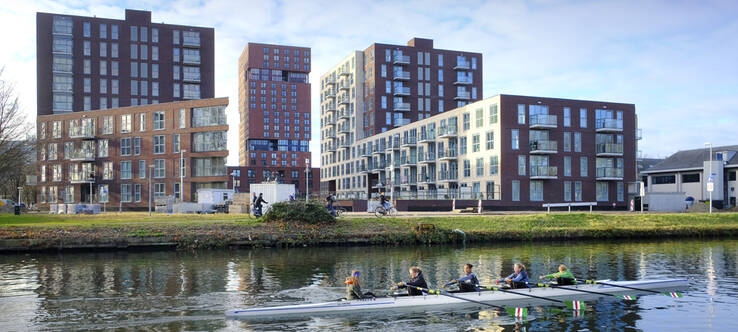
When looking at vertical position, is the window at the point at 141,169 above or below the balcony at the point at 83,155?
below

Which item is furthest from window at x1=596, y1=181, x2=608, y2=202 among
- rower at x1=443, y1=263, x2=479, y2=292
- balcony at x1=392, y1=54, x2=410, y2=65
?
rower at x1=443, y1=263, x2=479, y2=292

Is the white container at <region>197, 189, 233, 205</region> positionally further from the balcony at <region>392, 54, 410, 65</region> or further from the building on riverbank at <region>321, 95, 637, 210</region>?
the balcony at <region>392, 54, 410, 65</region>

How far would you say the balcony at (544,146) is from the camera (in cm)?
7069

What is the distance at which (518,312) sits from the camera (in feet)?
61.4

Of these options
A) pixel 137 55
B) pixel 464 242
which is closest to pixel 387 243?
pixel 464 242

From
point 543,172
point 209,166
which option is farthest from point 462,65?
point 209,166

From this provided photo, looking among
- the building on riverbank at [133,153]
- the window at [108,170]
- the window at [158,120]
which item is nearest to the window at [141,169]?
the building on riverbank at [133,153]

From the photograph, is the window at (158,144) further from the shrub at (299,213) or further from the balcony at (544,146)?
the balcony at (544,146)

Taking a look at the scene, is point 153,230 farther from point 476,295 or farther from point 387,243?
point 476,295

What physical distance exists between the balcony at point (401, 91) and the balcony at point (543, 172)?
157 ft

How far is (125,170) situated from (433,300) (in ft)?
241

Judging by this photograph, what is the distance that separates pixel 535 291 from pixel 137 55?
9756 cm

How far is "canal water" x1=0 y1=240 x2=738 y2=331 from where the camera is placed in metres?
17.2

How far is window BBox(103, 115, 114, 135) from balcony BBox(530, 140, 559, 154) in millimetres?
58133
